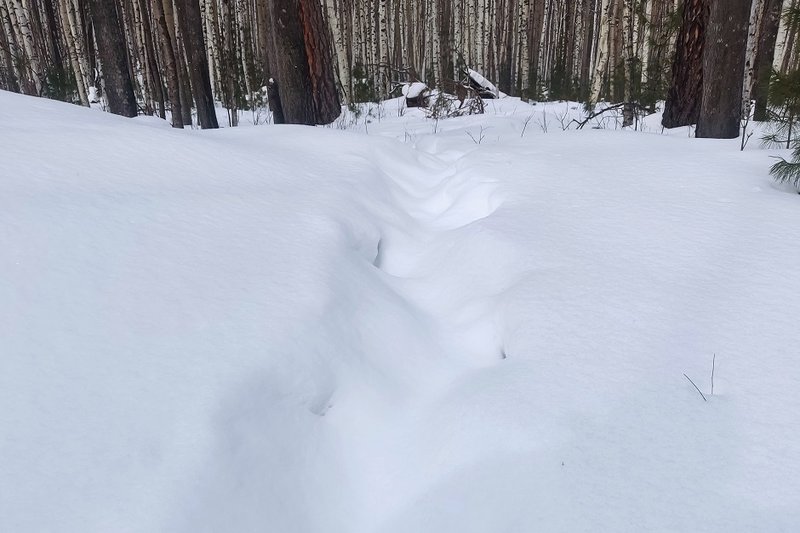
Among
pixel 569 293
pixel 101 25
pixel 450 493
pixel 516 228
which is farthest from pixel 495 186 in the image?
pixel 101 25

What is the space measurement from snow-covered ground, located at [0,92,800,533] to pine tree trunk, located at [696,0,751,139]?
1.75 meters

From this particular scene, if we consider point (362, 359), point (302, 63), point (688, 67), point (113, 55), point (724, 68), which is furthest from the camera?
point (302, 63)

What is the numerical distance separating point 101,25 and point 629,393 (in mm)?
5497

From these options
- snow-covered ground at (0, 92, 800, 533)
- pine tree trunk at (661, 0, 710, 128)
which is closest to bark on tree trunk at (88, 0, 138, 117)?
snow-covered ground at (0, 92, 800, 533)

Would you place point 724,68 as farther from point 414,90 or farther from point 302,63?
point 414,90

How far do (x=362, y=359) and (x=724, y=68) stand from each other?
136 inches

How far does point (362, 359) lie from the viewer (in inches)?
46.3

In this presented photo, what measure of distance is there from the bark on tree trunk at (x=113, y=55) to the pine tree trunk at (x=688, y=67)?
5.34 m

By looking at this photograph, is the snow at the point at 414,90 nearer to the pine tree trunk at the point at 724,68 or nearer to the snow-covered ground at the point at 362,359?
the pine tree trunk at the point at 724,68

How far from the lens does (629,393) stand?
0.99m

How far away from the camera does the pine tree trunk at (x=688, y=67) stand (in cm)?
439

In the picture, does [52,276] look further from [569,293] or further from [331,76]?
[331,76]

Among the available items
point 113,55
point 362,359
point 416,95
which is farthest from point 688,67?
point 113,55

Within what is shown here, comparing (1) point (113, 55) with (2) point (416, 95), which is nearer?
(1) point (113, 55)
